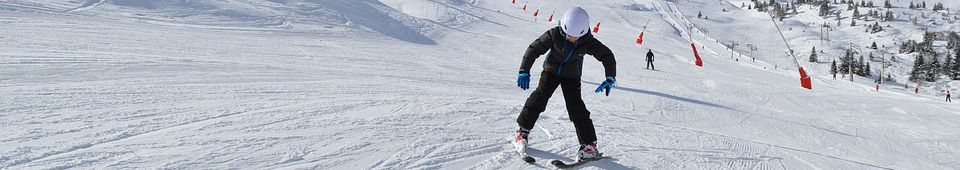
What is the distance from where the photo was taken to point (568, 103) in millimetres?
4441

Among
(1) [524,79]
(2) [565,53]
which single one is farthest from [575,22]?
(1) [524,79]

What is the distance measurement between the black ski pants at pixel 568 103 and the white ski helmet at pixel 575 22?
395 mm

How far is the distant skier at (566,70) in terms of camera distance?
13.9ft

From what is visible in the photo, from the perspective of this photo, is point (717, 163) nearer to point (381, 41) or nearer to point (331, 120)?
point (331, 120)

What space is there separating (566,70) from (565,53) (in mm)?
145

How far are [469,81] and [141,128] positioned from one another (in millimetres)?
6394

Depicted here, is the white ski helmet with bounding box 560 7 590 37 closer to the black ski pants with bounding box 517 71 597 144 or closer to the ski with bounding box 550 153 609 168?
the black ski pants with bounding box 517 71 597 144

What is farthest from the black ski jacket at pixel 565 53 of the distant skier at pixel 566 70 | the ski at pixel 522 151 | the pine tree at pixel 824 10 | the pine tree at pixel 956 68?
the pine tree at pixel 824 10

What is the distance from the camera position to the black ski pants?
4375 millimetres

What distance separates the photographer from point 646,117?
24.1 feet

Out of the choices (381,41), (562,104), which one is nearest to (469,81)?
(562,104)

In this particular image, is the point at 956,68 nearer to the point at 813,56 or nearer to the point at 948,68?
the point at 948,68

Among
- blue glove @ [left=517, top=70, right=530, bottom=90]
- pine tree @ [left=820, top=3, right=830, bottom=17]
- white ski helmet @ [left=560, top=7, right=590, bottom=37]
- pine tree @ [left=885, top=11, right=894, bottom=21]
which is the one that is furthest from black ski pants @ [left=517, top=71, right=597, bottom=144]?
pine tree @ [left=820, top=3, right=830, bottom=17]

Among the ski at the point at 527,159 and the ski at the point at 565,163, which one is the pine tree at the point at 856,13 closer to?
the ski at the point at 565,163
